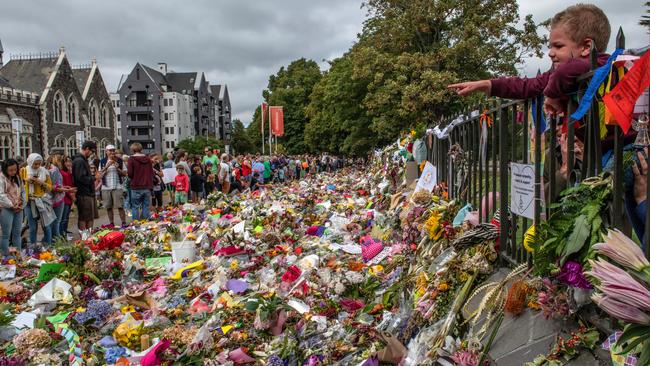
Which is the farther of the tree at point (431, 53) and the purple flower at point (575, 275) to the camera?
the tree at point (431, 53)

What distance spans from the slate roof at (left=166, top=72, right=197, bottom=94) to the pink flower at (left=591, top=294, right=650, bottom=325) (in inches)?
3982

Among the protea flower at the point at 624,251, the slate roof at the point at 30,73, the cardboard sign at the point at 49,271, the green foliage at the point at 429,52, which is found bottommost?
the cardboard sign at the point at 49,271

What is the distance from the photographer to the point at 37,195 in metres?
8.69

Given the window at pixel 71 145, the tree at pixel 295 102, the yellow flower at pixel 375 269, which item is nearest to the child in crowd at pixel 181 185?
the yellow flower at pixel 375 269

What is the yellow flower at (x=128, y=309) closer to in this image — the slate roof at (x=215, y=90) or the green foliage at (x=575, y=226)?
the green foliage at (x=575, y=226)

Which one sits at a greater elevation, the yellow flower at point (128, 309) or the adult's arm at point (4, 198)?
the adult's arm at point (4, 198)

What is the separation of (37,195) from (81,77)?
2315 inches

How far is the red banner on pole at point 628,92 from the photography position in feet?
5.22

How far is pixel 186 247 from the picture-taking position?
6668 mm

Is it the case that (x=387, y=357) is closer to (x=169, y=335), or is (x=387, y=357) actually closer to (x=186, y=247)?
(x=169, y=335)

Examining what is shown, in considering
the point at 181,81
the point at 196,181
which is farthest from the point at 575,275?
the point at 181,81

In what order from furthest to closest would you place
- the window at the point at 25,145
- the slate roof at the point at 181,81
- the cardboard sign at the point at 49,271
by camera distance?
the slate roof at the point at 181,81 → the window at the point at 25,145 → the cardboard sign at the point at 49,271

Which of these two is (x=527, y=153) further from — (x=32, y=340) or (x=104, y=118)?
(x=104, y=118)

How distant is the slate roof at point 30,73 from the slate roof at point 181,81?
41.7 m
